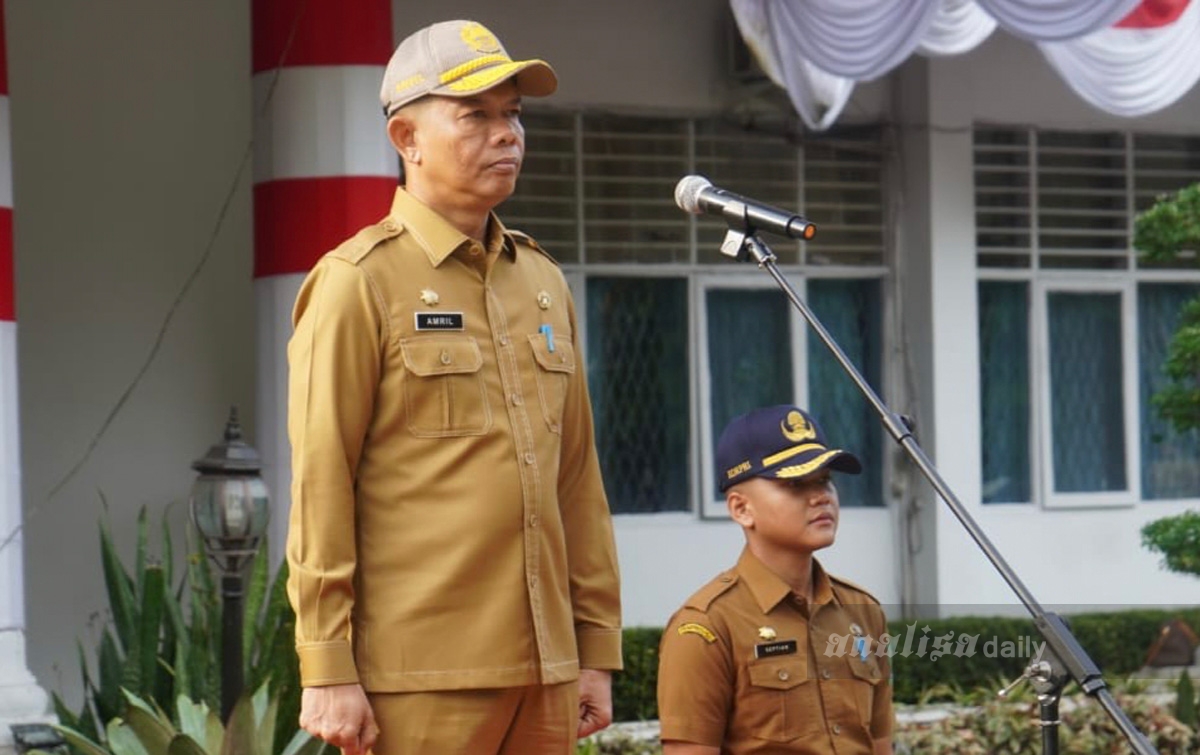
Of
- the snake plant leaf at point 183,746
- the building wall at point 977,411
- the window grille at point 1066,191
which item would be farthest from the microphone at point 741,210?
the window grille at point 1066,191

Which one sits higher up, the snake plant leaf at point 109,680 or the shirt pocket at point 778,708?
the shirt pocket at point 778,708

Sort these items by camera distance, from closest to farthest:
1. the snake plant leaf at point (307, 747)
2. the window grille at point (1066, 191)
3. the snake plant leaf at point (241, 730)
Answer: the snake plant leaf at point (241, 730), the snake plant leaf at point (307, 747), the window grille at point (1066, 191)

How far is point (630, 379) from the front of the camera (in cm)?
952

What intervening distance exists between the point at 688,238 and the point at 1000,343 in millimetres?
1822

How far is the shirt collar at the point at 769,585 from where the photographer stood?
155 inches

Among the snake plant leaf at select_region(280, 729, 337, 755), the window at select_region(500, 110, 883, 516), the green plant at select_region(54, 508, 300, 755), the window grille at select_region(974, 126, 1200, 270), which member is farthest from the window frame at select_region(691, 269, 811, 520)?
the snake plant leaf at select_region(280, 729, 337, 755)

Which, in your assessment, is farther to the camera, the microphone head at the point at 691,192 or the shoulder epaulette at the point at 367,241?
the microphone head at the point at 691,192

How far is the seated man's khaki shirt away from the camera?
3818 mm

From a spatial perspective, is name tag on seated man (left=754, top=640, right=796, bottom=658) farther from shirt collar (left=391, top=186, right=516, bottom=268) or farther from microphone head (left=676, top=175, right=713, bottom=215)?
shirt collar (left=391, top=186, right=516, bottom=268)

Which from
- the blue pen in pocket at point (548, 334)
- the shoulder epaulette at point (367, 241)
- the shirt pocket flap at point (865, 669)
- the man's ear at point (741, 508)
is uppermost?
the shoulder epaulette at point (367, 241)

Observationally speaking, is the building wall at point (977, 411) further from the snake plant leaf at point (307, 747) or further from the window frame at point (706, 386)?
the snake plant leaf at point (307, 747)

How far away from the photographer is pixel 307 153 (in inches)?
281

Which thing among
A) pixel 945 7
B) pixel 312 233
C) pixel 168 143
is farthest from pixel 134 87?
pixel 945 7

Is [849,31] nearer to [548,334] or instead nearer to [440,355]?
[548,334]
